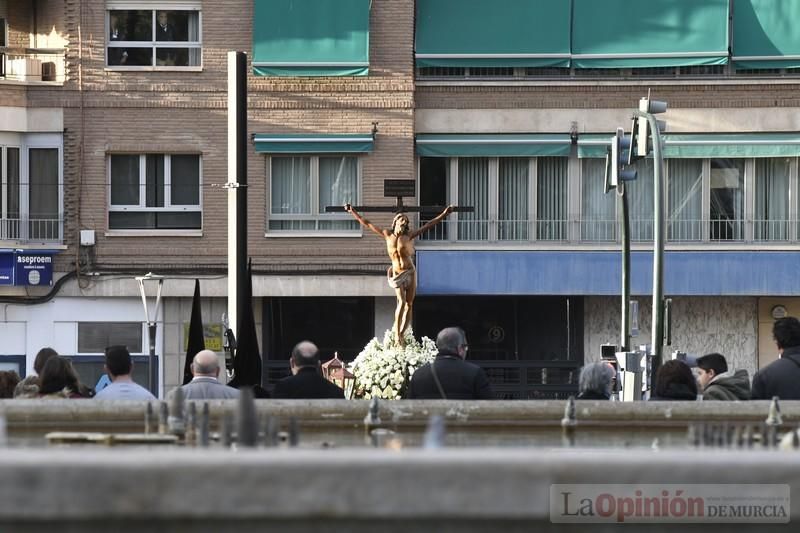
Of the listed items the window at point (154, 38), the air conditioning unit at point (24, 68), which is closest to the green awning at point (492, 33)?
the window at point (154, 38)

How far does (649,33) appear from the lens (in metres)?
31.9

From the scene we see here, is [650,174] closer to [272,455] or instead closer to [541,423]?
[541,423]

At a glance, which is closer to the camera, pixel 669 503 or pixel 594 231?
Result: pixel 669 503

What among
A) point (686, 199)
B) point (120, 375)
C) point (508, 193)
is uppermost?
point (508, 193)

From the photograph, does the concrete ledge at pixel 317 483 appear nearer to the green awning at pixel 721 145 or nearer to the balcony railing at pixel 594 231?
the green awning at pixel 721 145

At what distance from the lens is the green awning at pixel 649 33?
104 feet

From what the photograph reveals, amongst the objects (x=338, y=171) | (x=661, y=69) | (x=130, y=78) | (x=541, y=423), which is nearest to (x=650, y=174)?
(x=661, y=69)

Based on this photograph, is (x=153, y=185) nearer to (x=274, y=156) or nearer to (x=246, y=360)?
(x=274, y=156)

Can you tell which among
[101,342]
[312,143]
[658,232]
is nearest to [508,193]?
[312,143]

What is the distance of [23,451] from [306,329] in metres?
28.6

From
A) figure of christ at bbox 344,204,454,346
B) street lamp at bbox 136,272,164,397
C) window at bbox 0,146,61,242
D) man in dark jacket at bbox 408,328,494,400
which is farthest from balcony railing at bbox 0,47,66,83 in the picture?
man in dark jacket at bbox 408,328,494,400

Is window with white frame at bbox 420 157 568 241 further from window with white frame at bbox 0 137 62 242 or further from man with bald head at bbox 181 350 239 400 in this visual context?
man with bald head at bbox 181 350 239 400

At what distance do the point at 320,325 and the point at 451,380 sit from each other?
70.5 ft

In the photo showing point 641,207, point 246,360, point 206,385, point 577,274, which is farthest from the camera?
point 641,207
